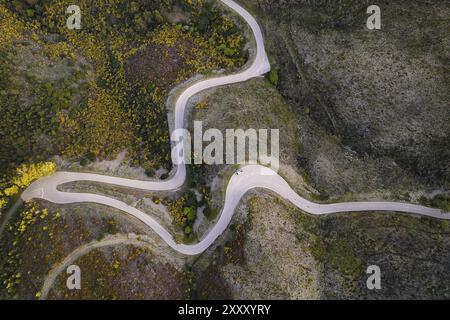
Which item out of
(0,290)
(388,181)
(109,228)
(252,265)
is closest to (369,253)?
(388,181)


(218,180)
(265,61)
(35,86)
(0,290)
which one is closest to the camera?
(0,290)

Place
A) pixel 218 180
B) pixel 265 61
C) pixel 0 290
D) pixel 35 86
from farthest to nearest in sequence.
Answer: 1. pixel 265 61
2. pixel 35 86
3. pixel 218 180
4. pixel 0 290

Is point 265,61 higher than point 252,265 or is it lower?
higher

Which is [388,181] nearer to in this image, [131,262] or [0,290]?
[131,262]

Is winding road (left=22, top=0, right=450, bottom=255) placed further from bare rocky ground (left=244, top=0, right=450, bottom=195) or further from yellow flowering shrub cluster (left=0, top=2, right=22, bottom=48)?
yellow flowering shrub cluster (left=0, top=2, right=22, bottom=48)
